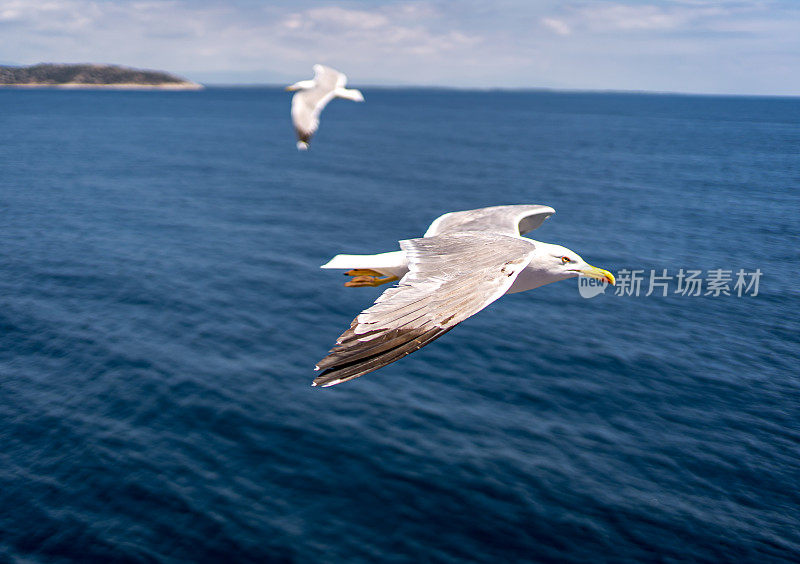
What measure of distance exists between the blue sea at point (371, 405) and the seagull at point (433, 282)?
1641 centimetres

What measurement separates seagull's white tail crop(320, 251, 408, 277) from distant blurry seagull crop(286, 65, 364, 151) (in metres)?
5.55

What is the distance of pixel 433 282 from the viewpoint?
29.4ft

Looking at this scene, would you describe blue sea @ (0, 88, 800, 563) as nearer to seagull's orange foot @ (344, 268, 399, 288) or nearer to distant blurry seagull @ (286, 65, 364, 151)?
seagull's orange foot @ (344, 268, 399, 288)

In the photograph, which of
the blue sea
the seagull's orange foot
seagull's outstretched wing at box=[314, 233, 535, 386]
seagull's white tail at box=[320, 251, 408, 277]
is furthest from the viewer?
the blue sea

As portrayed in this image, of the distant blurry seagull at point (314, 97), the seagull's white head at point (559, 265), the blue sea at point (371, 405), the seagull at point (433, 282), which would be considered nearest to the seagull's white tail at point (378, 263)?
the seagull at point (433, 282)

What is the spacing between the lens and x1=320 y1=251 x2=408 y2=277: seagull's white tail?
1082 centimetres

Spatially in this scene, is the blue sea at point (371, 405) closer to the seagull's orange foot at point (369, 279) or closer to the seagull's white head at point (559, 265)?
the seagull's orange foot at point (369, 279)

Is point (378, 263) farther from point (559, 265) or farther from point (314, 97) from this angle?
point (314, 97)

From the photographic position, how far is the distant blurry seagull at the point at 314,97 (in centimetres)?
1722

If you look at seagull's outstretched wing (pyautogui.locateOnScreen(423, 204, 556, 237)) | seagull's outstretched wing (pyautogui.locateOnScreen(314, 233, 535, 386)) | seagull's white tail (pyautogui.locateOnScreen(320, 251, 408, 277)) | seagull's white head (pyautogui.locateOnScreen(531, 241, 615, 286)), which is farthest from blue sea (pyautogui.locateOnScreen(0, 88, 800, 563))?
seagull's outstretched wing (pyautogui.locateOnScreen(314, 233, 535, 386))

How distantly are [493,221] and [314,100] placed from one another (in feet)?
26.5

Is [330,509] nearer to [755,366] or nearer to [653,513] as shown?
[653,513]

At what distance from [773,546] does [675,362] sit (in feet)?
55.1

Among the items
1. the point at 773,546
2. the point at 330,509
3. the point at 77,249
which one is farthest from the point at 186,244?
the point at 773,546
